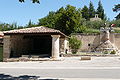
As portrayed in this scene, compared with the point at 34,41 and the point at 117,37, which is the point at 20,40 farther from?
the point at 117,37

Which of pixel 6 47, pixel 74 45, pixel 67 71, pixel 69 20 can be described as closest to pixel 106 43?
pixel 74 45

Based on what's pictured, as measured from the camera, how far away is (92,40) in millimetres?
48969

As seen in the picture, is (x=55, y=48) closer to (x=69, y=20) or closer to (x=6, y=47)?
(x=6, y=47)

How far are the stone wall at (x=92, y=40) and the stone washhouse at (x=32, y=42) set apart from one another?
10879 millimetres

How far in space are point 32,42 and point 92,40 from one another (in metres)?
17.1

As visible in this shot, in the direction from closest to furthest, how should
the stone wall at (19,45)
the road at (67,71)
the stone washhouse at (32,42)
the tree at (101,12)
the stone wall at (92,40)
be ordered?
the road at (67,71) → the stone washhouse at (32,42) → the stone wall at (19,45) → the stone wall at (92,40) → the tree at (101,12)

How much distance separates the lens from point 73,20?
52.1 m

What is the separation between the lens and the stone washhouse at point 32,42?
86.8 ft

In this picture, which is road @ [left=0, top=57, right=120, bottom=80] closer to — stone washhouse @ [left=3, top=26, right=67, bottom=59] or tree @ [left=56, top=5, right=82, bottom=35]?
stone washhouse @ [left=3, top=26, right=67, bottom=59]

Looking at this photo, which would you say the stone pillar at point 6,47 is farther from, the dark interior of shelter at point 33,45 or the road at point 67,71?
the road at point 67,71

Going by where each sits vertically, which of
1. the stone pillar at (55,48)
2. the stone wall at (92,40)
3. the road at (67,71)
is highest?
the stone wall at (92,40)

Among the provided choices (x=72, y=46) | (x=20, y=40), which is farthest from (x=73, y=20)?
(x=20, y=40)

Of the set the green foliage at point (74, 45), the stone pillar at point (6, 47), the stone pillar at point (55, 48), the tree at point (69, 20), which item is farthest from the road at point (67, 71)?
the tree at point (69, 20)

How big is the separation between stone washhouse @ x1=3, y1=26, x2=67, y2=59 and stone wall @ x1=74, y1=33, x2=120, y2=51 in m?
10.9
